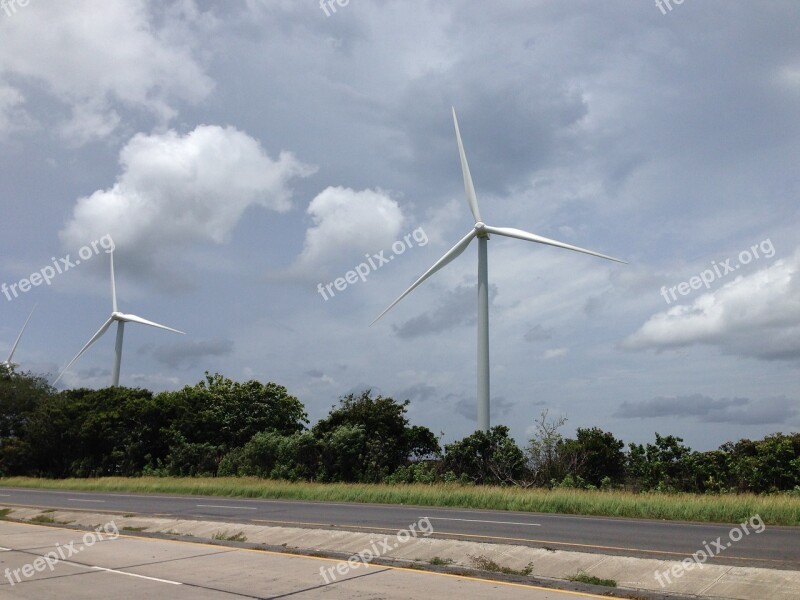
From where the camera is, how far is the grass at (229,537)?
14.8m

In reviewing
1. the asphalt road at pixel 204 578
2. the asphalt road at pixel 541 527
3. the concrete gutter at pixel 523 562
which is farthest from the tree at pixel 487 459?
the asphalt road at pixel 204 578

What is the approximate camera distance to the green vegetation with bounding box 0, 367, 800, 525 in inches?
928

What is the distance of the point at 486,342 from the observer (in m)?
33.5

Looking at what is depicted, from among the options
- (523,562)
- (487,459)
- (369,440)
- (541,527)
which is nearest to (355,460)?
(369,440)

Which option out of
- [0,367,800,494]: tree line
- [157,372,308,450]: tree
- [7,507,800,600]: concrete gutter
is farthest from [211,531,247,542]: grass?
[157,372,308,450]: tree

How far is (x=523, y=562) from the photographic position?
11.1m

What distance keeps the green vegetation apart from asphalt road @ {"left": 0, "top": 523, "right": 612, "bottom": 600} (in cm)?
1164

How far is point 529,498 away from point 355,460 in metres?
13.9

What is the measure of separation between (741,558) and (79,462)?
4958cm

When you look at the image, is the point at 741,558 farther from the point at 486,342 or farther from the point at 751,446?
the point at 486,342

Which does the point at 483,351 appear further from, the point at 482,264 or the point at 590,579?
the point at 590,579

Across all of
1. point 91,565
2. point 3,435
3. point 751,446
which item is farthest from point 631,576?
point 3,435

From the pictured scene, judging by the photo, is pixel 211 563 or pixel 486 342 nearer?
Answer: pixel 211 563

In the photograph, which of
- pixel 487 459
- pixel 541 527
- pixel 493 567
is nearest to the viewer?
pixel 493 567
